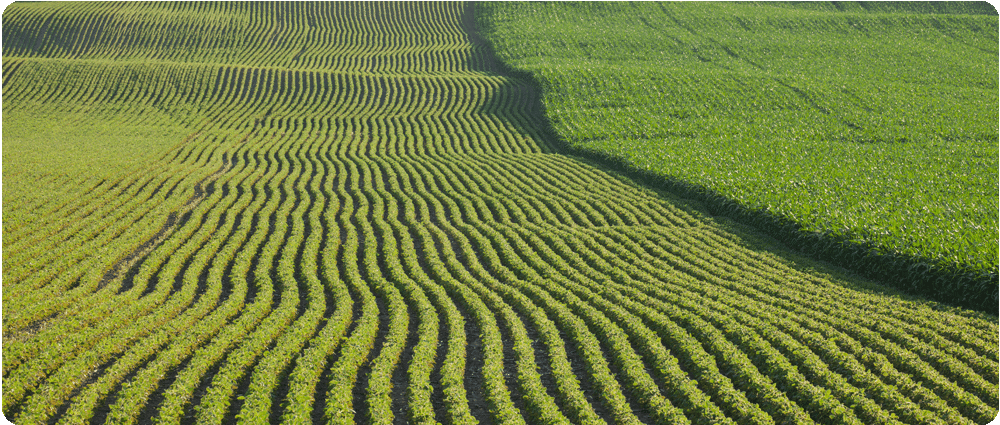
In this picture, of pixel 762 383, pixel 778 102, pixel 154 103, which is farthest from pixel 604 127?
pixel 154 103

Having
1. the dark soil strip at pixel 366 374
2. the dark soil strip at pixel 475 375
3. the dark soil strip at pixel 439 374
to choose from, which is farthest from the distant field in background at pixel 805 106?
the dark soil strip at pixel 366 374

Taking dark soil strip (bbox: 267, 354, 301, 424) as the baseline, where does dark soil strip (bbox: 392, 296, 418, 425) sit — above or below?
below

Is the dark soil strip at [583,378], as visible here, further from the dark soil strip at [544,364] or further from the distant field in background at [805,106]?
the distant field in background at [805,106]

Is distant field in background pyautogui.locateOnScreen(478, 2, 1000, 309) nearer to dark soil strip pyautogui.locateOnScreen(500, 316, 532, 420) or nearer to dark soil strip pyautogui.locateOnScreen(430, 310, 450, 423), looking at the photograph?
dark soil strip pyautogui.locateOnScreen(500, 316, 532, 420)

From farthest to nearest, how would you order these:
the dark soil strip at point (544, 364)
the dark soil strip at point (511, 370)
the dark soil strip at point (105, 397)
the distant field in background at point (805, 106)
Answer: the distant field in background at point (805, 106)
the dark soil strip at point (544, 364)
the dark soil strip at point (511, 370)
the dark soil strip at point (105, 397)

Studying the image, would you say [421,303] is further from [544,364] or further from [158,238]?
[158,238]

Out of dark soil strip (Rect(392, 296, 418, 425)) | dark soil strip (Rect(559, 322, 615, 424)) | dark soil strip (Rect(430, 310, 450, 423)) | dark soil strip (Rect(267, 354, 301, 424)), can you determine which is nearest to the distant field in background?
dark soil strip (Rect(559, 322, 615, 424))

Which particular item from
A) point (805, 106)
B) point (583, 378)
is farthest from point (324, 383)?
point (805, 106)
